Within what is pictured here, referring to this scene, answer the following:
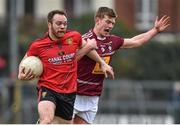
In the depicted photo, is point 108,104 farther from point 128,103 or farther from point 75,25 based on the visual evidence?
point 75,25

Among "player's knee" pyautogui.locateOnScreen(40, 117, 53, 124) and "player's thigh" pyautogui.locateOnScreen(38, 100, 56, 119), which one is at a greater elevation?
"player's thigh" pyautogui.locateOnScreen(38, 100, 56, 119)

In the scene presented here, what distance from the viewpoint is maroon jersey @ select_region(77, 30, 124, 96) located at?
1240 cm

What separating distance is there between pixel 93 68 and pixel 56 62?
1.08m

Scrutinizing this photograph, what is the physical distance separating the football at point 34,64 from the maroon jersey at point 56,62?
73 mm

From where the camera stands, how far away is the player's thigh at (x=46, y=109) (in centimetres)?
1112

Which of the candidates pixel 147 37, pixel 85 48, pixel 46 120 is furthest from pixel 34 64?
pixel 147 37

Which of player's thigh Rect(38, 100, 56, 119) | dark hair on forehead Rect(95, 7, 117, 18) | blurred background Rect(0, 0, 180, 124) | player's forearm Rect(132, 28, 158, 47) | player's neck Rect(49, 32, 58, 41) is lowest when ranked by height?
blurred background Rect(0, 0, 180, 124)

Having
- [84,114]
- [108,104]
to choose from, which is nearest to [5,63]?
[108,104]

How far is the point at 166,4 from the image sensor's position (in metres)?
41.5

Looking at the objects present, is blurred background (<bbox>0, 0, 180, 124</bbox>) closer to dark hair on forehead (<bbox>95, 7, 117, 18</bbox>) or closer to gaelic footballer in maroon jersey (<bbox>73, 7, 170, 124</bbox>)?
gaelic footballer in maroon jersey (<bbox>73, 7, 170, 124</bbox>)

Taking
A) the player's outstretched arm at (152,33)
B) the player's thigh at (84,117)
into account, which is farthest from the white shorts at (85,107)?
the player's outstretched arm at (152,33)

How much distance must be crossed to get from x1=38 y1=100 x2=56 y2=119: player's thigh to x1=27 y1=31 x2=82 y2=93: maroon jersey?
0.25 meters

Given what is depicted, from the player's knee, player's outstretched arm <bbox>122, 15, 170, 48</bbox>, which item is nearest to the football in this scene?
the player's knee

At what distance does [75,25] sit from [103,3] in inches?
308
